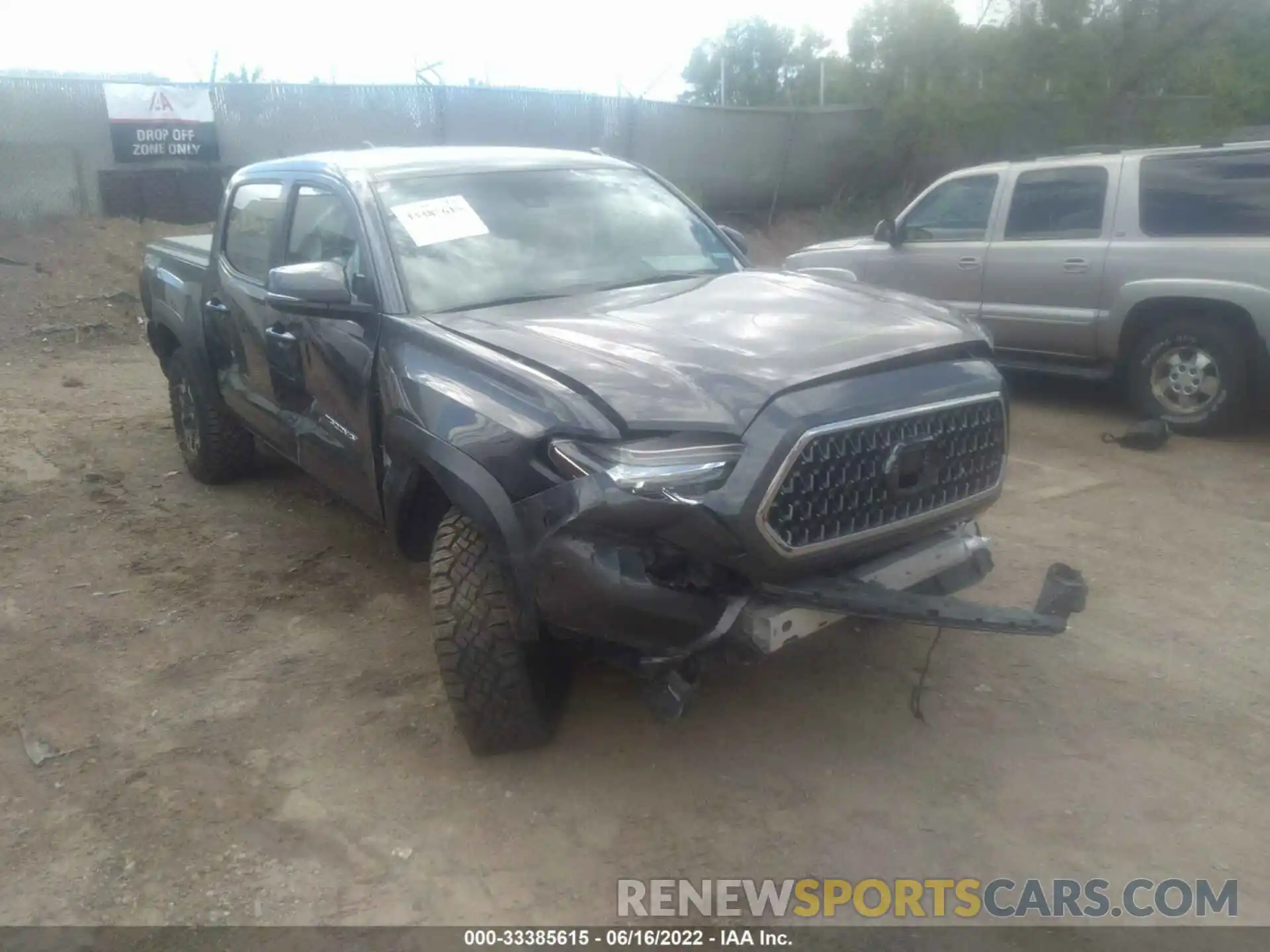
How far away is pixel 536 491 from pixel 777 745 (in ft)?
3.97

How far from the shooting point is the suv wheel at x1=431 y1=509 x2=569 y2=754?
3254 millimetres

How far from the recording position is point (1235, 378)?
6.46 meters

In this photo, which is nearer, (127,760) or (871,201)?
(127,760)

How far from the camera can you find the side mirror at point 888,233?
8.14 meters

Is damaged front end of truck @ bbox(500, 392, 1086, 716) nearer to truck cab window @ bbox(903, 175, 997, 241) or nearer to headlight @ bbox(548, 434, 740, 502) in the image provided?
headlight @ bbox(548, 434, 740, 502)

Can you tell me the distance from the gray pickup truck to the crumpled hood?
12 millimetres

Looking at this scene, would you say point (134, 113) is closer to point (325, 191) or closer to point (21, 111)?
point (21, 111)

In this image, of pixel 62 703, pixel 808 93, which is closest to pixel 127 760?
pixel 62 703

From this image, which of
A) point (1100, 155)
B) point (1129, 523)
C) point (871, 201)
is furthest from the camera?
point (871, 201)

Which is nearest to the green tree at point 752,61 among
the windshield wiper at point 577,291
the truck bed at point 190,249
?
the truck bed at point 190,249

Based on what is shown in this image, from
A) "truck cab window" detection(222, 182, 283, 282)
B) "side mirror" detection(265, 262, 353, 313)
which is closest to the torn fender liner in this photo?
"side mirror" detection(265, 262, 353, 313)

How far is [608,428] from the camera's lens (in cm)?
288

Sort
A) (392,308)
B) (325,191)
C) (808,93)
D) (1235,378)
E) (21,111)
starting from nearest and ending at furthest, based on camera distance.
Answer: (392,308)
(325,191)
(1235,378)
(21,111)
(808,93)

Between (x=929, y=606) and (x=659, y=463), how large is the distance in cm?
85
